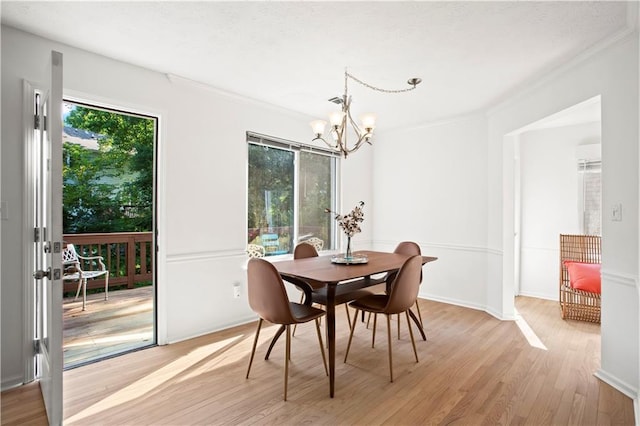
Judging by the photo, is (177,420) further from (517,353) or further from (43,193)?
(517,353)

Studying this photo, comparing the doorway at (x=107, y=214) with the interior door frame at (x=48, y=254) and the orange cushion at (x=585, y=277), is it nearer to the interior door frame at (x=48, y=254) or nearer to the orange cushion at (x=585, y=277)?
the interior door frame at (x=48, y=254)

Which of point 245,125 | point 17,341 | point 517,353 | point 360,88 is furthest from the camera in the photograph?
point 245,125

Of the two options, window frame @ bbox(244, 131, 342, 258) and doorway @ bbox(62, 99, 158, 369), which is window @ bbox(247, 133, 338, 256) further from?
doorway @ bbox(62, 99, 158, 369)

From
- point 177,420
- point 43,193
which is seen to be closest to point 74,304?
point 43,193

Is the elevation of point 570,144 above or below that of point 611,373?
above

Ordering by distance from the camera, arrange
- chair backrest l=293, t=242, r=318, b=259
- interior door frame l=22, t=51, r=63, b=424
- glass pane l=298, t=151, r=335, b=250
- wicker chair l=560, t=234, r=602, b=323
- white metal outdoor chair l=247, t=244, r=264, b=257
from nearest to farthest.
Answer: interior door frame l=22, t=51, r=63, b=424, chair backrest l=293, t=242, r=318, b=259, wicker chair l=560, t=234, r=602, b=323, white metal outdoor chair l=247, t=244, r=264, b=257, glass pane l=298, t=151, r=335, b=250

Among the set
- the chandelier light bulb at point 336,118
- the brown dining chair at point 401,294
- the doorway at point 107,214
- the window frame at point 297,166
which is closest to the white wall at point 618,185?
the brown dining chair at point 401,294

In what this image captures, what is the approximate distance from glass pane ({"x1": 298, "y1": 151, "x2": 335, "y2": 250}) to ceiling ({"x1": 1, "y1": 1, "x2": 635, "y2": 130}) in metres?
1.37

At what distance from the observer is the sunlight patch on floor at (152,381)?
212cm

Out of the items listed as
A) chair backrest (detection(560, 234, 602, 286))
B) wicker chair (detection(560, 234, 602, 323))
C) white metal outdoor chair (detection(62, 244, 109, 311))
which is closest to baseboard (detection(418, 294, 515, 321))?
wicker chair (detection(560, 234, 602, 323))

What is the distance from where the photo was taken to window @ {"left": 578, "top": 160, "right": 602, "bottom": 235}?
4.45m

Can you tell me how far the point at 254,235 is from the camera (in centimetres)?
405

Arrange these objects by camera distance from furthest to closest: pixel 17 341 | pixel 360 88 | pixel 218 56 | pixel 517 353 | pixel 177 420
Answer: pixel 360 88
pixel 517 353
pixel 218 56
pixel 17 341
pixel 177 420

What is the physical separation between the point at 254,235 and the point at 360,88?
1.96 meters
